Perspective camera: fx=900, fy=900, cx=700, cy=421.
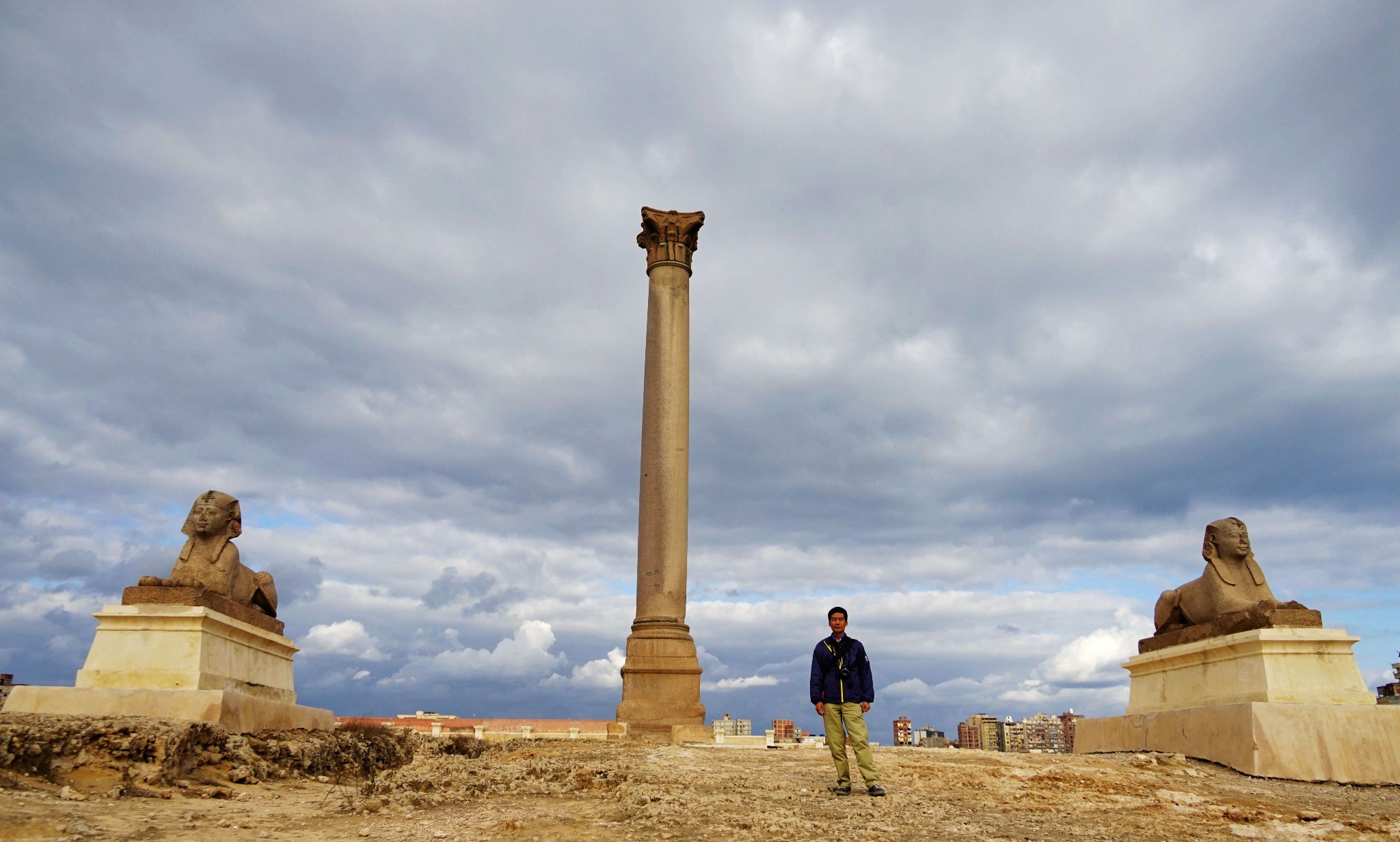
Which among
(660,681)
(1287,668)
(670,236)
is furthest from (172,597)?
(1287,668)

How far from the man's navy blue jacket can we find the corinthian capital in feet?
36.1

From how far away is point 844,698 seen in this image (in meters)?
7.89

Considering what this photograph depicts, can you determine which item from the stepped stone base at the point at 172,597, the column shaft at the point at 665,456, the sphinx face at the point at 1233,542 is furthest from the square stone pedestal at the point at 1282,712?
the stepped stone base at the point at 172,597

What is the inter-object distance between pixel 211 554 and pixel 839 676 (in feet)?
26.0

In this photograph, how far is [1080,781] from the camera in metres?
8.74

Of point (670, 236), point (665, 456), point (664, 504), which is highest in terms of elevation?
point (670, 236)

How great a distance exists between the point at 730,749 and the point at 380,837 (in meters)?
7.24

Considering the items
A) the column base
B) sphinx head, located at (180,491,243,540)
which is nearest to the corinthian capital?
the column base

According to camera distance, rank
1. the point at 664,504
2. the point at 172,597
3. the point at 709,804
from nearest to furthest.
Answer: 1. the point at 709,804
2. the point at 172,597
3. the point at 664,504

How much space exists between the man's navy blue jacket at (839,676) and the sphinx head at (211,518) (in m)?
7.72

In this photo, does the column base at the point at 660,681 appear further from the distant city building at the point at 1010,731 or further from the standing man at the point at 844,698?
the distant city building at the point at 1010,731

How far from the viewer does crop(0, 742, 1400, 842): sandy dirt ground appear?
606cm

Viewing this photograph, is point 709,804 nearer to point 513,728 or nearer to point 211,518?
point 211,518

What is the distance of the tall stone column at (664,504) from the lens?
1505cm
